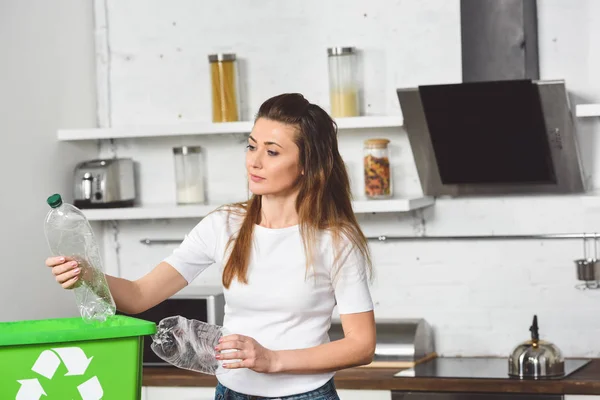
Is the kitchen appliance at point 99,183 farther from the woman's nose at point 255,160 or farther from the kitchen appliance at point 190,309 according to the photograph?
the woman's nose at point 255,160

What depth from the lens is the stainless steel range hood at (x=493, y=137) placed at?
3.29 meters

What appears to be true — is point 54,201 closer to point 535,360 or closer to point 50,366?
point 50,366

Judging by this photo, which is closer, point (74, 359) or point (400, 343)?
point (74, 359)

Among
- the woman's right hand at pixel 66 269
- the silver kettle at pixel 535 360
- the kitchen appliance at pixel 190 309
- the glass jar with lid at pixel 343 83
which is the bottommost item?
the silver kettle at pixel 535 360

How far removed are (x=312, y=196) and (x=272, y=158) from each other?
13 centimetres

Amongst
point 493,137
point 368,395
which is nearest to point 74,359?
point 368,395

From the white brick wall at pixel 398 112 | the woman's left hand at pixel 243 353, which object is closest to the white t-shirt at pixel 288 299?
the woman's left hand at pixel 243 353

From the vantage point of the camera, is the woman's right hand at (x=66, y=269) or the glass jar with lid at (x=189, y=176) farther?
the glass jar with lid at (x=189, y=176)

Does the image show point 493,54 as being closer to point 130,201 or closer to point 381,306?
point 381,306

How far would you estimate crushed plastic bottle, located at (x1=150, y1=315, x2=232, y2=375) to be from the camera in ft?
6.87

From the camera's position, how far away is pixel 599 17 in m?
3.48

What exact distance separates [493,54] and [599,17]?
45cm

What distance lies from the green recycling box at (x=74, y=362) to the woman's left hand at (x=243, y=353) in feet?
0.49

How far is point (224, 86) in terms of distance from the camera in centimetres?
370
